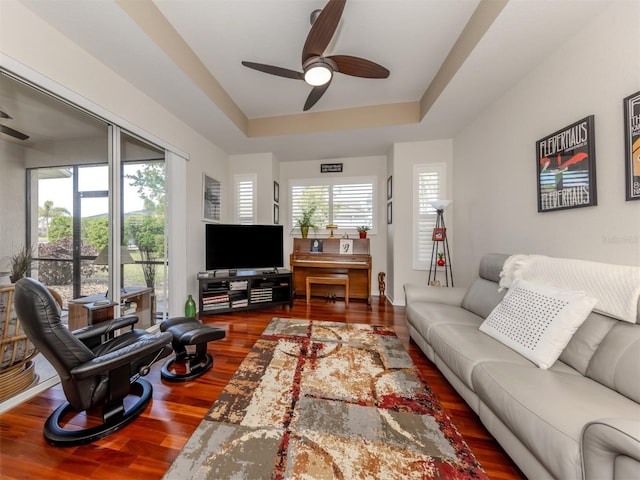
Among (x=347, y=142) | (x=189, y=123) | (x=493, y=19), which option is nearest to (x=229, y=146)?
(x=189, y=123)

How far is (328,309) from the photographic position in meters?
3.43

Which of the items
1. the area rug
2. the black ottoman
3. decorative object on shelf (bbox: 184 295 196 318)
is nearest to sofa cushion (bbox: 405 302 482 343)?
the area rug

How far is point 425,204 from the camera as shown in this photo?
3.45m

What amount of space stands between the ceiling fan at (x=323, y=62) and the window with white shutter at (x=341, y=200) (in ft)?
7.23

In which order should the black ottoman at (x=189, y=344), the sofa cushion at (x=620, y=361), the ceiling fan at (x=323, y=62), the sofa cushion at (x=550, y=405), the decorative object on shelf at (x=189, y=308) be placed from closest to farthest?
the sofa cushion at (x=550, y=405) → the sofa cushion at (x=620, y=361) → the ceiling fan at (x=323, y=62) → the black ottoman at (x=189, y=344) → the decorative object on shelf at (x=189, y=308)

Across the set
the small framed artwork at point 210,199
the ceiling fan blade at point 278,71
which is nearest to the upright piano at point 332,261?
the small framed artwork at point 210,199

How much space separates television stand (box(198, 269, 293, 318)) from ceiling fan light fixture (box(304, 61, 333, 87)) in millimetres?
2460

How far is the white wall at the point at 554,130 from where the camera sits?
53.4 inches

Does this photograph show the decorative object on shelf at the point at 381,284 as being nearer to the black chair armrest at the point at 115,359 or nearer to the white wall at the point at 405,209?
the white wall at the point at 405,209

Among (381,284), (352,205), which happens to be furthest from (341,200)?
(381,284)

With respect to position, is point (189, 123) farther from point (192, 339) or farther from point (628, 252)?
point (628, 252)

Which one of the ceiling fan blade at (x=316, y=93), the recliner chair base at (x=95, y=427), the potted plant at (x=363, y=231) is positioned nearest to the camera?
the recliner chair base at (x=95, y=427)

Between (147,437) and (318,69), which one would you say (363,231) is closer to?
(318,69)

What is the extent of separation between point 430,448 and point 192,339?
5.53ft
